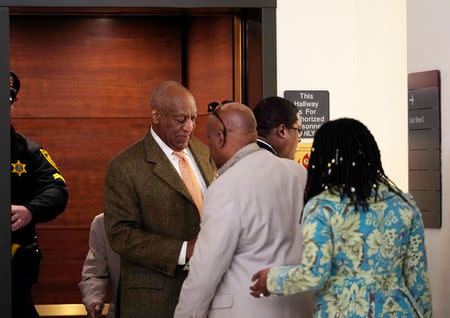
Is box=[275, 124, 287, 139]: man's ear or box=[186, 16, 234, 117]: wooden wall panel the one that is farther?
box=[186, 16, 234, 117]: wooden wall panel

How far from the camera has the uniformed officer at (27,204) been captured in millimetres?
4195

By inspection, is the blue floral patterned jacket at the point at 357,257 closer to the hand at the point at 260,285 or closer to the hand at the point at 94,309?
the hand at the point at 260,285

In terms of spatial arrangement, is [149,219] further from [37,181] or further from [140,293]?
[37,181]

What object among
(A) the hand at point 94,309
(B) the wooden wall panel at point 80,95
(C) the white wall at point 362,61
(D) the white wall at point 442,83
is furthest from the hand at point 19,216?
(B) the wooden wall panel at point 80,95

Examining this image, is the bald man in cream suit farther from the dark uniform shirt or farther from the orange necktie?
the dark uniform shirt

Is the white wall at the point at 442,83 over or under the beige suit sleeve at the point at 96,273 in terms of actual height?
A: over

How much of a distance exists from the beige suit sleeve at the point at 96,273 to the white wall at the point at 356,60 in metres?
1.18

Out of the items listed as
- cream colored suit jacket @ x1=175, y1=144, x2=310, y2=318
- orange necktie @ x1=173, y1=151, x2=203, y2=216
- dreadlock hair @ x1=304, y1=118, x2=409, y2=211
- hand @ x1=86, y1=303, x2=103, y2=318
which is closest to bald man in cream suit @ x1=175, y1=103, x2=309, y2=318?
cream colored suit jacket @ x1=175, y1=144, x2=310, y2=318

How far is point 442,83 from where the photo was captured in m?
3.74

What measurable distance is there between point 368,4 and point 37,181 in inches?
75.5

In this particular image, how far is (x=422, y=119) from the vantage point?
386cm

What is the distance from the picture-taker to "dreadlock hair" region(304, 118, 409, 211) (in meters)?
2.73

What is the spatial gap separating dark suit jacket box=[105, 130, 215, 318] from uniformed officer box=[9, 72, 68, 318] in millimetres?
683

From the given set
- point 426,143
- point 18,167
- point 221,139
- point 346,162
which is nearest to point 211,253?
point 221,139
